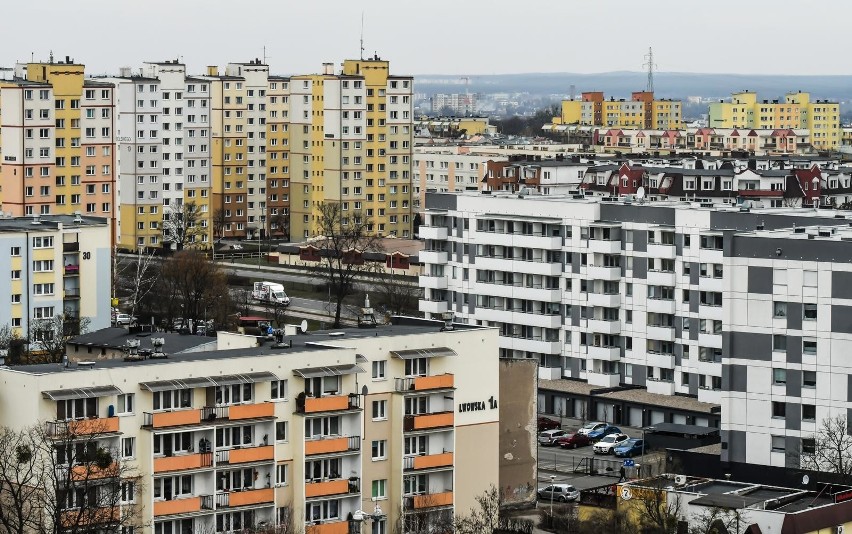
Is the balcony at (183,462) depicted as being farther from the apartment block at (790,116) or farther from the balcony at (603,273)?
the apartment block at (790,116)

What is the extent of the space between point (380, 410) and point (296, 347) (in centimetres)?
173

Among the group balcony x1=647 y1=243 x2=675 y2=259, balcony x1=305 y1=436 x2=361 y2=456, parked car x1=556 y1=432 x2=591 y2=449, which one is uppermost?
balcony x1=647 y1=243 x2=675 y2=259

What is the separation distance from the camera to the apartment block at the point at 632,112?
538 ft

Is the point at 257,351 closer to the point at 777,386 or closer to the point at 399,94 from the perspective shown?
the point at 777,386

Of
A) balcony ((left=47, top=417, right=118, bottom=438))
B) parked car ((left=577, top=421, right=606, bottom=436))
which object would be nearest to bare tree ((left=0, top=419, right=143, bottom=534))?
balcony ((left=47, top=417, right=118, bottom=438))

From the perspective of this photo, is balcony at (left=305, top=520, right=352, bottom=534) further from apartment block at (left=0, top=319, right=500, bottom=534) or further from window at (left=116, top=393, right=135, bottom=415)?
window at (left=116, top=393, right=135, bottom=415)

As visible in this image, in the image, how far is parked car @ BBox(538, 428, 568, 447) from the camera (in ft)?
156

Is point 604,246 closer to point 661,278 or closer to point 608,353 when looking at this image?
point 661,278

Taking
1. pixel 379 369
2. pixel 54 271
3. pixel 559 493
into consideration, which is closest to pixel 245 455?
pixel 379 369

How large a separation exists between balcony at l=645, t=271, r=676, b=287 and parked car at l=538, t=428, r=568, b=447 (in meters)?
5.41

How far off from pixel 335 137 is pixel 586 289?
120ft

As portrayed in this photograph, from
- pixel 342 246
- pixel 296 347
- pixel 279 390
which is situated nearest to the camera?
pixel 279 390

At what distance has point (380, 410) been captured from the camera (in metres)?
33.2

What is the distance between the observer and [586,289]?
5344 centimetres
